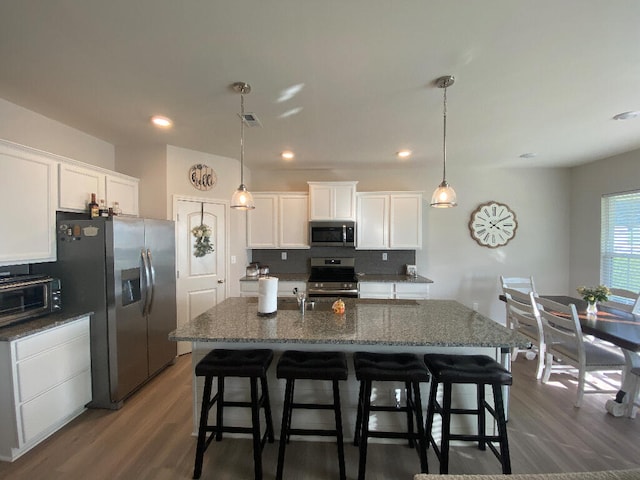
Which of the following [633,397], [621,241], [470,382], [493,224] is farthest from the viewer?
[493,224]

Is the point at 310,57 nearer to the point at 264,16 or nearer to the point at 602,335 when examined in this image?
the point at 264,16

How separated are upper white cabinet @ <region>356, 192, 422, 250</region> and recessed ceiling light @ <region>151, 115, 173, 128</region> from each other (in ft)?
8.57

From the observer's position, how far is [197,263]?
372 cm

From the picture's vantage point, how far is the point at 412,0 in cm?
131

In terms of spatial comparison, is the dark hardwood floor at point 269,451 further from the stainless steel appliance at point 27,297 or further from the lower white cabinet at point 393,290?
the lower white cabinet at point 393,290

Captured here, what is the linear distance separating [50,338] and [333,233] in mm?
3198

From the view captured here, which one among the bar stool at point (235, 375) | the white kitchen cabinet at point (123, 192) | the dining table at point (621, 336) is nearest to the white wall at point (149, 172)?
the white kitchen cabinet at point (123, 192)

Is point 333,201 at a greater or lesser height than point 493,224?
greater

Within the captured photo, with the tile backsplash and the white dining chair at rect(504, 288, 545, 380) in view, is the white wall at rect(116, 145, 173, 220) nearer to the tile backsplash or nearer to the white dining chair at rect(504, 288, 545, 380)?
the tile backsplash

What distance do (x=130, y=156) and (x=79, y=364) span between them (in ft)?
7.69

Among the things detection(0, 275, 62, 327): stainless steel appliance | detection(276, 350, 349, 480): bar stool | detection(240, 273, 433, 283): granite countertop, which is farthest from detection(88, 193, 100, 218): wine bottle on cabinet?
detection(276, 350, 349, 480): bar stool

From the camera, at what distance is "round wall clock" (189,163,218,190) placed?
3.67 meters

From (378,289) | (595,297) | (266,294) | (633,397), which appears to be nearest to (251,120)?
(266,294)

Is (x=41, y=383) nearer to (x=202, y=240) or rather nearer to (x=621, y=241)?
(x=202, y=240)
